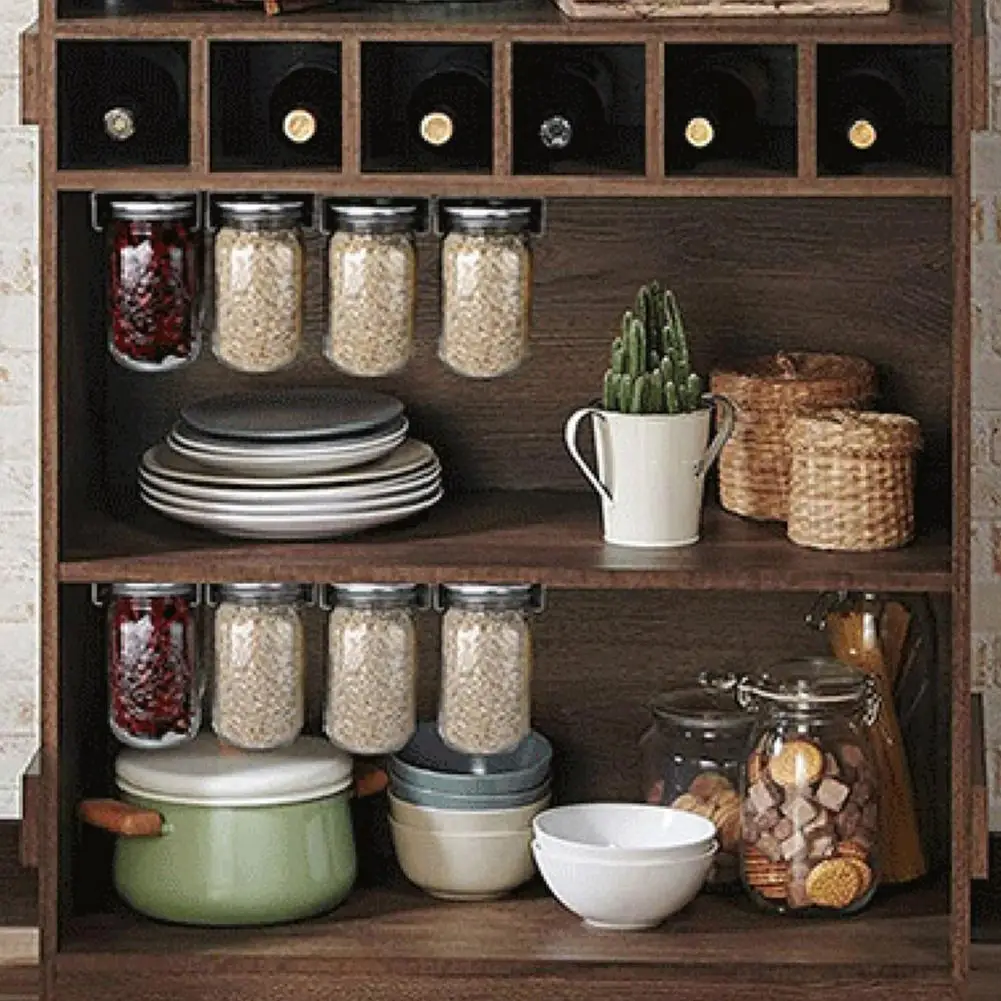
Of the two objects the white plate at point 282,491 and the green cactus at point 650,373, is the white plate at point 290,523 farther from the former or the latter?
the green cactus at point 650,373

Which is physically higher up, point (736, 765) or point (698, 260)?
point (698, 260)

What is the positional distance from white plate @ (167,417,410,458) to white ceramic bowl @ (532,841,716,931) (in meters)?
0.50

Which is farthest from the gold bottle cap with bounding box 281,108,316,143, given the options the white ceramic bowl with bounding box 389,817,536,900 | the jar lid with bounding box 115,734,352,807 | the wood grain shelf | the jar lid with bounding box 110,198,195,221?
the white ceramic bowl with bounding box 389,817,536,900

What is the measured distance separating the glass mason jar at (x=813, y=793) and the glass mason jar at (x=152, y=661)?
0.63 metres

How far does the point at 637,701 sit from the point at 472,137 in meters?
0.76

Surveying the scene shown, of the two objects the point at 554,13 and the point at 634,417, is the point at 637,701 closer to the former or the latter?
the point at 634,417

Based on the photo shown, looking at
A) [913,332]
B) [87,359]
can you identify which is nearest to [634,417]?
[913,332]

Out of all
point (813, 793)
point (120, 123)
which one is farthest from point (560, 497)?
point (120, 123)

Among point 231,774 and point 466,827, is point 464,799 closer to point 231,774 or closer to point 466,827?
point 466,827

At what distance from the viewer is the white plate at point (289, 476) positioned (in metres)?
2.97

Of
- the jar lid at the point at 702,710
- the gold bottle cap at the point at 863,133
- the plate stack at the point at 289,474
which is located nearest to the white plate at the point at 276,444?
the plate stack at the point at 289,474

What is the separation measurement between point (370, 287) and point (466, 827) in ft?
2.12

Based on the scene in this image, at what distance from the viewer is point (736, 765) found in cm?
313

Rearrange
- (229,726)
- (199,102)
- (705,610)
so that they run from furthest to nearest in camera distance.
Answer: (705,610), (229,726), (199,102)
